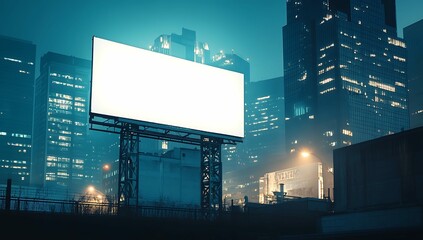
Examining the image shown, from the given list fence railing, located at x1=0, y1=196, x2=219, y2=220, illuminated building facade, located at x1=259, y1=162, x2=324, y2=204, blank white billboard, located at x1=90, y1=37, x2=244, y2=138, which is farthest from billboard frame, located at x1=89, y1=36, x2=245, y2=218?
illuminated building facade, located at x1=259, y1=162, x2=324, y2=204

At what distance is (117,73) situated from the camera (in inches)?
2245

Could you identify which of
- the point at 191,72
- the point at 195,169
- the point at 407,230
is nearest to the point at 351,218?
the point at 407,230

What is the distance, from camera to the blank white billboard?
56.2 meters

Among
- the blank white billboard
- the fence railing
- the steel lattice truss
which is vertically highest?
the blank white billboard

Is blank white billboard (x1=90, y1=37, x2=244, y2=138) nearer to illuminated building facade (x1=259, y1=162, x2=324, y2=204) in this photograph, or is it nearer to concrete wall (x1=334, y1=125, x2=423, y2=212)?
concrete wall (x1=334, y1=125, x2=423, y2=212)

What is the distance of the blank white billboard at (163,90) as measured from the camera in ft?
185

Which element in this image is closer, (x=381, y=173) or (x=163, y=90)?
(x=381, y=173)

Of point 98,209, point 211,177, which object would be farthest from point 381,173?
point 98,209

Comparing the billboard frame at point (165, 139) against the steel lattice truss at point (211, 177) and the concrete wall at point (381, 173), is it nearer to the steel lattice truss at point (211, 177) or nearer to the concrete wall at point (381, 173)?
the steel lattice truss at point (211, 177)

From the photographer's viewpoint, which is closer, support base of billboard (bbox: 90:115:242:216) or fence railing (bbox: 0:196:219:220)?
fence railing (bbox: 0:196:219:220)

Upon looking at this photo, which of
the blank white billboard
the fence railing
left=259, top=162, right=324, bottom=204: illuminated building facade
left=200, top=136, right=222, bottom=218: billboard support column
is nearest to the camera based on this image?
the fence railing

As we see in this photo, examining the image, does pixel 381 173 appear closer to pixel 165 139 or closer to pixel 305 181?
pixel 165 139

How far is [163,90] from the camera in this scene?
60.5m

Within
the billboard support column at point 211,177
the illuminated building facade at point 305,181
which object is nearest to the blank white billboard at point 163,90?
the billboard support column at point 211,177
